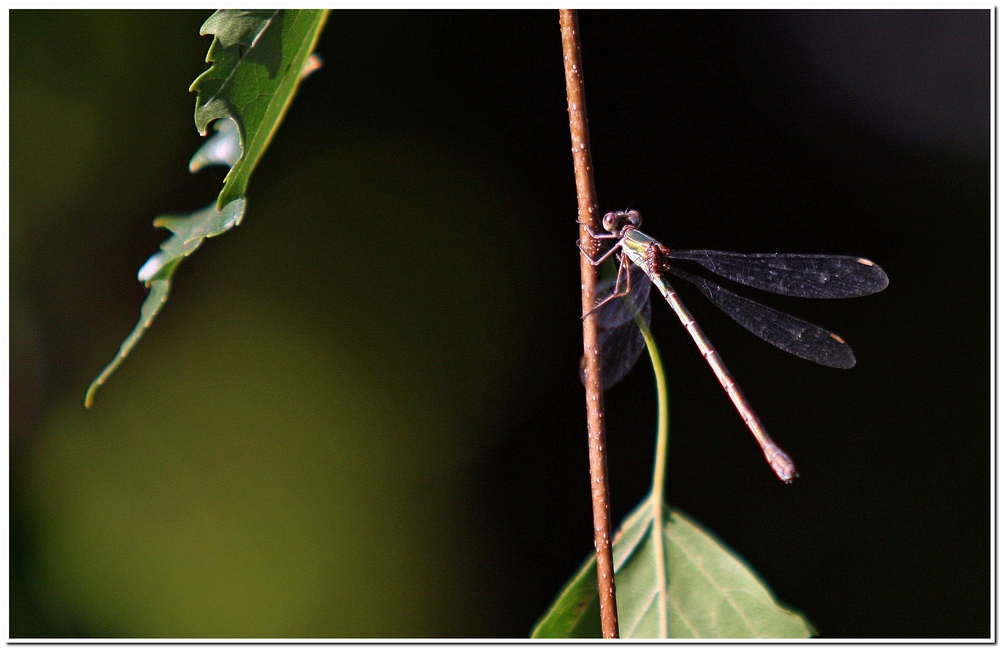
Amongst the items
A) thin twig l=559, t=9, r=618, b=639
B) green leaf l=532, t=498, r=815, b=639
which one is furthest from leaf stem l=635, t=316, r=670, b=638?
thin twig l=559, t=9, r=618, b=639

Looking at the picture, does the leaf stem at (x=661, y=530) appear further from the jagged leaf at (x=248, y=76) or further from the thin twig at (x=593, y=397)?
the jagged leaf at (x=248, y=76)

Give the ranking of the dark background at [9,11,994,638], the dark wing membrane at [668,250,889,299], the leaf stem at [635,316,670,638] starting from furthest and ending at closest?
the dark background at [9,11,994,638]
the dark wing membrane at [668,250,889,299]
the leaf stem at [635,316,670,638]

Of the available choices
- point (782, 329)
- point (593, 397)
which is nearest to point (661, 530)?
point (593, 397)

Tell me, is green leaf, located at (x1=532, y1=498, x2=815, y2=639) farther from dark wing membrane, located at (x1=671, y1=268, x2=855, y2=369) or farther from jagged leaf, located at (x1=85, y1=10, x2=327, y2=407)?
jagged leaf, located at (x1=85, y1=10, x2=327, y2=407)

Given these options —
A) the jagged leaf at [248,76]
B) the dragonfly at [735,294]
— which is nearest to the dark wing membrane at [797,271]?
the dragonfly at [735,294]

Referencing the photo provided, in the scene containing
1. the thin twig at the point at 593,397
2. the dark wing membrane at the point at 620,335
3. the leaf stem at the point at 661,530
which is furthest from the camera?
the dark wing membrane at the point at 620,335

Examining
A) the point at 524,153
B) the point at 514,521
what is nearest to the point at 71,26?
the point at 524,153

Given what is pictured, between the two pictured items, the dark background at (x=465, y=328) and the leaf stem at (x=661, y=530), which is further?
the dark background at (x=465, y=328)

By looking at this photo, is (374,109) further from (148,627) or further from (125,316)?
(148,627)
